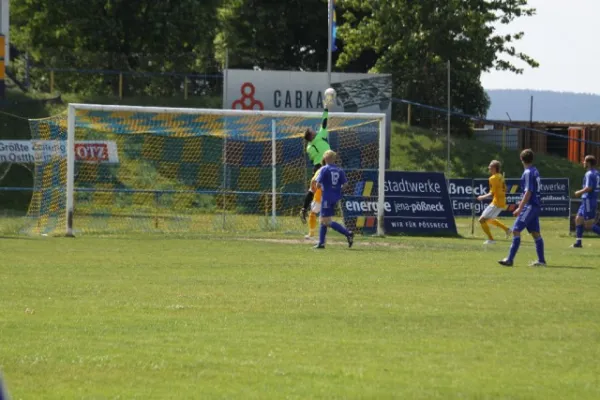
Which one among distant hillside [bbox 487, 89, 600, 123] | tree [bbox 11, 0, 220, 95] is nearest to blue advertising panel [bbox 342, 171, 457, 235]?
tree [bbox 11, 0, 220, 95]

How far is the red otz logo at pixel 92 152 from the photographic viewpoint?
33812 mm

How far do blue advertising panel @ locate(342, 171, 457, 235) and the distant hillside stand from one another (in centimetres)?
5798

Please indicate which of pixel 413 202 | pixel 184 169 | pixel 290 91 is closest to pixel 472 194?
pixel 413 202

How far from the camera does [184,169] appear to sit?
113ft

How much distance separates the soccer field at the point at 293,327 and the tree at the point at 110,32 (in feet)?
94.8

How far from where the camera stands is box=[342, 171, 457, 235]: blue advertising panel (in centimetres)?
2836

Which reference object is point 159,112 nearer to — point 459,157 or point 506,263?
point 506,263

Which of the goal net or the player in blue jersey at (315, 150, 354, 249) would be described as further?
the goal net

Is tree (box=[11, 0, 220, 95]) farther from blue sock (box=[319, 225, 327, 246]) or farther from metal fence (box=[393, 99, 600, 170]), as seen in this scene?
blue sock (box=[319, 225, 327, 246])

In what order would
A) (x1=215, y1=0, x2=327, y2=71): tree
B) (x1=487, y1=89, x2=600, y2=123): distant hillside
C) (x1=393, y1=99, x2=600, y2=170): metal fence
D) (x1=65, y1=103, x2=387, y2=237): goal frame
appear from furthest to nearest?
1. (x1=487, y1=89, x2=600, y2=123): distant hillside
2. (x1=215, y1=0, x2=327, y2=71): tree
3. (x1=393, y1=99, x2=600, y2=170): metal fence
4. (x1=65, y1=103, x2=387, y2=237): goal frame

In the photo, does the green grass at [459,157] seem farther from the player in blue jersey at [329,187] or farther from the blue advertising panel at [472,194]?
the player in blue jersey at [329,187]

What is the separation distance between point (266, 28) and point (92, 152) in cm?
2195

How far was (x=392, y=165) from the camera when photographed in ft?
145

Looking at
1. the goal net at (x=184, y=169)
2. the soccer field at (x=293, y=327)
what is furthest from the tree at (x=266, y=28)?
the soccer field at (x=293, y=327)
